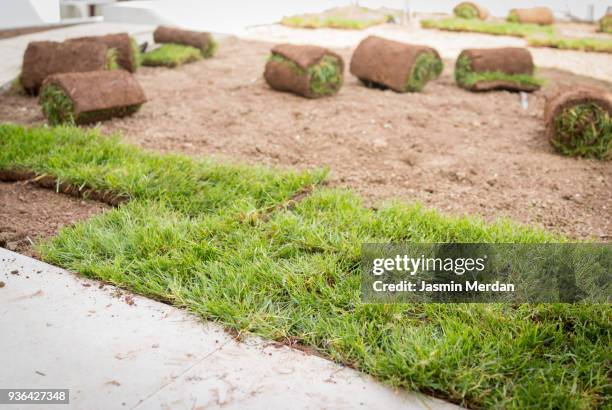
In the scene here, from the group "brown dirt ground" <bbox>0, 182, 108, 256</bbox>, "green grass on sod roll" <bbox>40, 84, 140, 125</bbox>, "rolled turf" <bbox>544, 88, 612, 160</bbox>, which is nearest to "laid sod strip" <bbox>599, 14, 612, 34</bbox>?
"rolled turf" <bbox>544, 88, 612, 160</bbox>

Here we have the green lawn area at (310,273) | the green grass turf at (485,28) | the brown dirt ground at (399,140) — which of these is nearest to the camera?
the green lawn area at (310,273)

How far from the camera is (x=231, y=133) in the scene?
4816mm

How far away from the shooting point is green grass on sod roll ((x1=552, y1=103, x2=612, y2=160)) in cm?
420

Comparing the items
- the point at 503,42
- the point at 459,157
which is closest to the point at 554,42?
the point at 503,42

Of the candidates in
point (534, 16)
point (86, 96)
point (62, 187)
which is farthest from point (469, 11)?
point (62, 187)

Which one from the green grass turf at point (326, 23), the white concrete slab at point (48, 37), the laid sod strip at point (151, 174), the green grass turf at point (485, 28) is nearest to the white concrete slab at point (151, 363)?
the laid sod strip at point (151, 174)

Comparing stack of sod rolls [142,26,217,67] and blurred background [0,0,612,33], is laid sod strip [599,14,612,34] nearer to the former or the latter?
blurred background [0,0,612,33]

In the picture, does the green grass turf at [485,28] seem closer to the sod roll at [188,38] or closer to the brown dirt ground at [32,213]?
the sod roll at [188,38]

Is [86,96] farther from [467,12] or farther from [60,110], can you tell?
[467,12]

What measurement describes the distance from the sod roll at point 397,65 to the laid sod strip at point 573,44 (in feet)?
15.4

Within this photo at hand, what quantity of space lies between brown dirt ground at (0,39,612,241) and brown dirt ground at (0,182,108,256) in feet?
3.65

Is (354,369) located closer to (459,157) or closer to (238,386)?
(238,386)

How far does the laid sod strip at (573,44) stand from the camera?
9516 millimetres

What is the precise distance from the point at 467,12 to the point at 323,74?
9.84 metres
